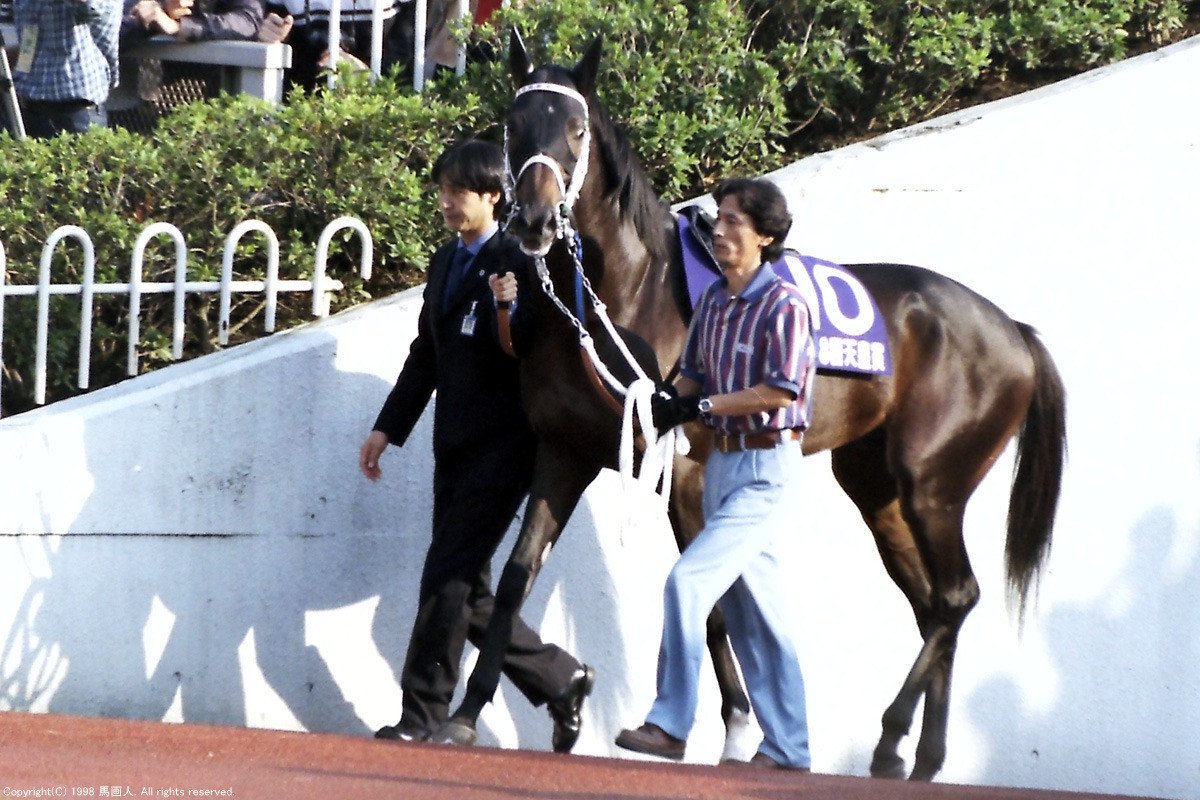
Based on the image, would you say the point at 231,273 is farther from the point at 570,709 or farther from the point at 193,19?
the point at 193,19

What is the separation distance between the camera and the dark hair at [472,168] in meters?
5.70

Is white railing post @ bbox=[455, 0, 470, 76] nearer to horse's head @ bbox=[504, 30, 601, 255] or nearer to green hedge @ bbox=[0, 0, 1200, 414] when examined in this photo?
green hedge @ bbox=[0, 0, 1200, 414]

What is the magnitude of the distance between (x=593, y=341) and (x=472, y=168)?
747mm

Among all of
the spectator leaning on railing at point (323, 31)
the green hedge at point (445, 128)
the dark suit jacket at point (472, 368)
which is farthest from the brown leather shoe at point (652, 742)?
the spectator leaning on railing at point (323, 31)

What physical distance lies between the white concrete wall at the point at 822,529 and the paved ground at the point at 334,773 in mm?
598

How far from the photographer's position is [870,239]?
695 centimetres

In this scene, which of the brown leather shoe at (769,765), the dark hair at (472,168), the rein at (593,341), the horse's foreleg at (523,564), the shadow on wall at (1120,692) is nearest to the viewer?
the rein at (593,341)

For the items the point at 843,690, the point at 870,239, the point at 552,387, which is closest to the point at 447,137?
the point at 870,239

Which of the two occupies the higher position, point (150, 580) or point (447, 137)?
point (447, 137)

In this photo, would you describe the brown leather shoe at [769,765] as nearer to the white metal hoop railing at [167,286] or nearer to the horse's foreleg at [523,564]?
the horse's foreleg at [523,564]

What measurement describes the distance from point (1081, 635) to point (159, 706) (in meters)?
3.48

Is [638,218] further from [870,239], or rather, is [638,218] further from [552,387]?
[870,239]

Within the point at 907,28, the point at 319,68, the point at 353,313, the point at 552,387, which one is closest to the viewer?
the point at 552,387

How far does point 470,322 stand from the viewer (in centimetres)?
572
